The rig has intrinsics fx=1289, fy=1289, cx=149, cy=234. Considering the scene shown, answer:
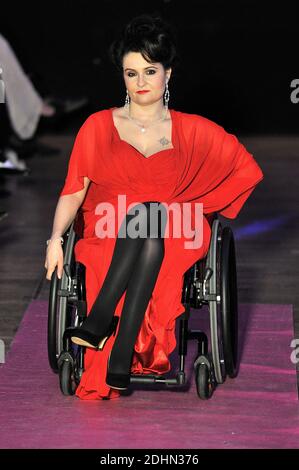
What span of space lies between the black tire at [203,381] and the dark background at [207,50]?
19.9 feet

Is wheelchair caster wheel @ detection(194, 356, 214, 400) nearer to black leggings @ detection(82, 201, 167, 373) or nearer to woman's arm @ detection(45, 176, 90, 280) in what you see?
black leggings @ detection(82, 201, 167, 373)

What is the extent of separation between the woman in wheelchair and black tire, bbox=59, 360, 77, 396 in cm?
3

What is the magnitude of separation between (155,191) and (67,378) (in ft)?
1.81

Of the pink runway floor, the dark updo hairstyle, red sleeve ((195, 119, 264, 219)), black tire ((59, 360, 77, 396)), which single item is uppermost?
the dark updo hairstyle

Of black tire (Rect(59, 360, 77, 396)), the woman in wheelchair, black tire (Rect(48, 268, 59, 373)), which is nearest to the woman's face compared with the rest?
the woman in wheelchair

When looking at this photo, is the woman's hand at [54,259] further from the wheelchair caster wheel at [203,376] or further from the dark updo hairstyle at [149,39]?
the dark updo hairstyle at [149,39]

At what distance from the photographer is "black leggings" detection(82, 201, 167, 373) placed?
3.32m

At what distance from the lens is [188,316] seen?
3.39m

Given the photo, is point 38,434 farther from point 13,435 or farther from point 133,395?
point 133,395

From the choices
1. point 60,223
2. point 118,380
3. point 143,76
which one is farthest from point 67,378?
point 143,76

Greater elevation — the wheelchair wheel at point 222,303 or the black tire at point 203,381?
the wheelchair wheel at point 222,303

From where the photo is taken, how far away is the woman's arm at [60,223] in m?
3.37
